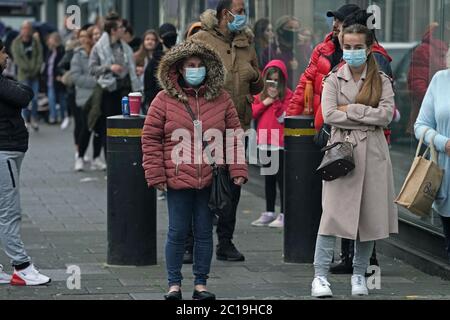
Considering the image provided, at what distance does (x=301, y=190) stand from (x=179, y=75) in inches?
76.3

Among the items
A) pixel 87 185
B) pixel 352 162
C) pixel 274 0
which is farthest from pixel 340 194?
pixel 87 185

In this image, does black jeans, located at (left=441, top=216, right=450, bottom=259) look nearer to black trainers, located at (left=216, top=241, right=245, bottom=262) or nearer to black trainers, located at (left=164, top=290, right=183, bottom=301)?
black trainers, located at (left=164, top=290, right=183, bottom=301)

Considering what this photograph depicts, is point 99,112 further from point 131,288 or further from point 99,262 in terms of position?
point 131,288

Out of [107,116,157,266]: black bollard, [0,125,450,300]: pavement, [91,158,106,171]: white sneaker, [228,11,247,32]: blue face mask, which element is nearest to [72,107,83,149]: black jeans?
[91,158,106,171]: white sneaker

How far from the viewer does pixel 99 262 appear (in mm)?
9781

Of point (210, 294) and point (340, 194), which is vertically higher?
point (340, 194)

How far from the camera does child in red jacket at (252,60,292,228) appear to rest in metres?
11.7

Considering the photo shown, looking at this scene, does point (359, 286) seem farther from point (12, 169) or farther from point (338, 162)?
point (12, 169)

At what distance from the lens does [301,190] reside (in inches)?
377

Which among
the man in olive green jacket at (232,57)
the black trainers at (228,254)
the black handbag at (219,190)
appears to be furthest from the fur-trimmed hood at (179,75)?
the black trainers at (228,254)

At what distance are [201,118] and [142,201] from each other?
5.62 ft

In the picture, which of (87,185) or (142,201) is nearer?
(142,201)

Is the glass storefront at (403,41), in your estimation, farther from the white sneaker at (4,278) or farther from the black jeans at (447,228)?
the white sneaker at (4,278)
